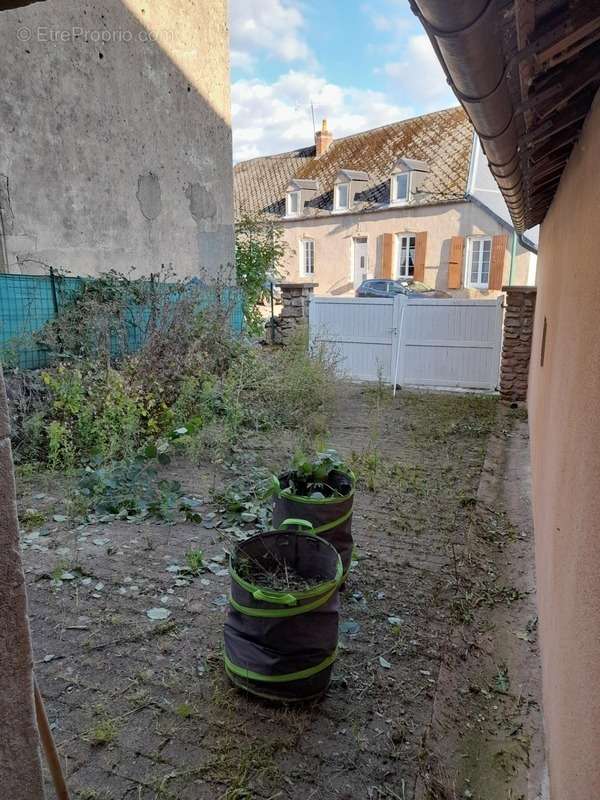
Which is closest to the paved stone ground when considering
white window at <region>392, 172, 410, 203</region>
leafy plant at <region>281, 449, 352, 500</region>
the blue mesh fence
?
leafy plant at <region>281, 449, 352, 500</region>

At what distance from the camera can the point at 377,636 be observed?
2.66 m

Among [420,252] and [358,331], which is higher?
[420,252]

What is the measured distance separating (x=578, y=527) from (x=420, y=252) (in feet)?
58.6

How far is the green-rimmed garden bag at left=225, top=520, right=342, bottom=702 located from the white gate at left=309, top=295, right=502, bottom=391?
643cm

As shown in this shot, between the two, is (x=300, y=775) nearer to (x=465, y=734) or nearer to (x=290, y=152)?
(x=465, y=734)

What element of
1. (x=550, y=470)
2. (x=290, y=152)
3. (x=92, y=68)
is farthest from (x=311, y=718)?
(x=290, y=152)

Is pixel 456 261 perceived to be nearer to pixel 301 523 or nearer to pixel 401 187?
pixel 401 187

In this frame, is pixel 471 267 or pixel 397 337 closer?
pixel 397 337

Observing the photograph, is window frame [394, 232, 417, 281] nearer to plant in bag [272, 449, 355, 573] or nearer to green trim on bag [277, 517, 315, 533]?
plant in bag [272, 449, 355, 573]

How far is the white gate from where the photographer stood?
27.8 feet

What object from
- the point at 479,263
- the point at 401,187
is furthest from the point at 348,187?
the point at 479,263

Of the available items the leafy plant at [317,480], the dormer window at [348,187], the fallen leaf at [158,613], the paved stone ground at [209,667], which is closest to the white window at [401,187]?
the dormer window at [348,187]

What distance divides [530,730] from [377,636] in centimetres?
79

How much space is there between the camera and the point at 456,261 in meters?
17.1
